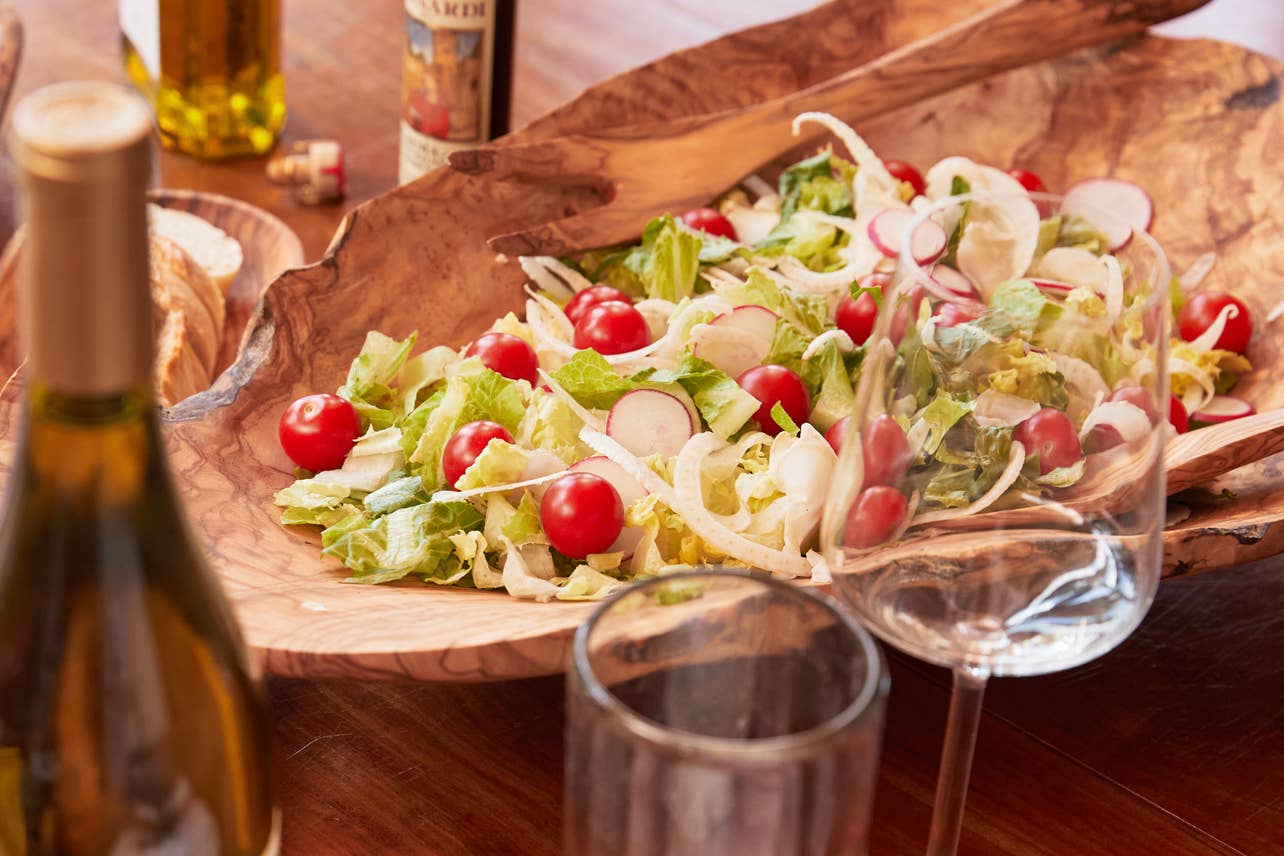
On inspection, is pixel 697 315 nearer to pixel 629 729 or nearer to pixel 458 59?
pixel 458 59

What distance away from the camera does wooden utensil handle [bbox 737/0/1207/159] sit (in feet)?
5.40

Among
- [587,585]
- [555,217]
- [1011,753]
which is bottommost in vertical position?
[1011,753]

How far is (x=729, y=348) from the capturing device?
4.34 ft

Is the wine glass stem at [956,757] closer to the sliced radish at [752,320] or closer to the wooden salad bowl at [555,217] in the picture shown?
the wooden salad bowl at [555,217]

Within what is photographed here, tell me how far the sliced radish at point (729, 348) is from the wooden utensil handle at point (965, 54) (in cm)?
38

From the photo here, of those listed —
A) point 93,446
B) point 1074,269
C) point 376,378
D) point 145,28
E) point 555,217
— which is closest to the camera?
point 93,446

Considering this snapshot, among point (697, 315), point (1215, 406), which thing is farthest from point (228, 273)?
point (1215, 406)

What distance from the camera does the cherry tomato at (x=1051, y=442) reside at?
0.85 meters

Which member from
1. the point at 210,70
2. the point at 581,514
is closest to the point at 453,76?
the point at 210,70

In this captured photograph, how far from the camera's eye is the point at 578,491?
1111 mm

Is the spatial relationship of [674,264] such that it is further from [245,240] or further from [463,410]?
[245,240]

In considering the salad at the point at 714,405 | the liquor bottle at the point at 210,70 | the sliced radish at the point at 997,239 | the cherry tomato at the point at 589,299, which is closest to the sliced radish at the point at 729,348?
the salad at the point at 714,405

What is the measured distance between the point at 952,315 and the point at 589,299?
63 centimetres

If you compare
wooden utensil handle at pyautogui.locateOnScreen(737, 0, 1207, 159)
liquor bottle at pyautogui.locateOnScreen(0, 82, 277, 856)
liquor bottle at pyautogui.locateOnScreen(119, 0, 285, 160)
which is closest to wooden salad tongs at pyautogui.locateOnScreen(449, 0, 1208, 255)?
wooden utensil handle at pyautogui.locateOnScreen(737, 0, 1207, 159)
